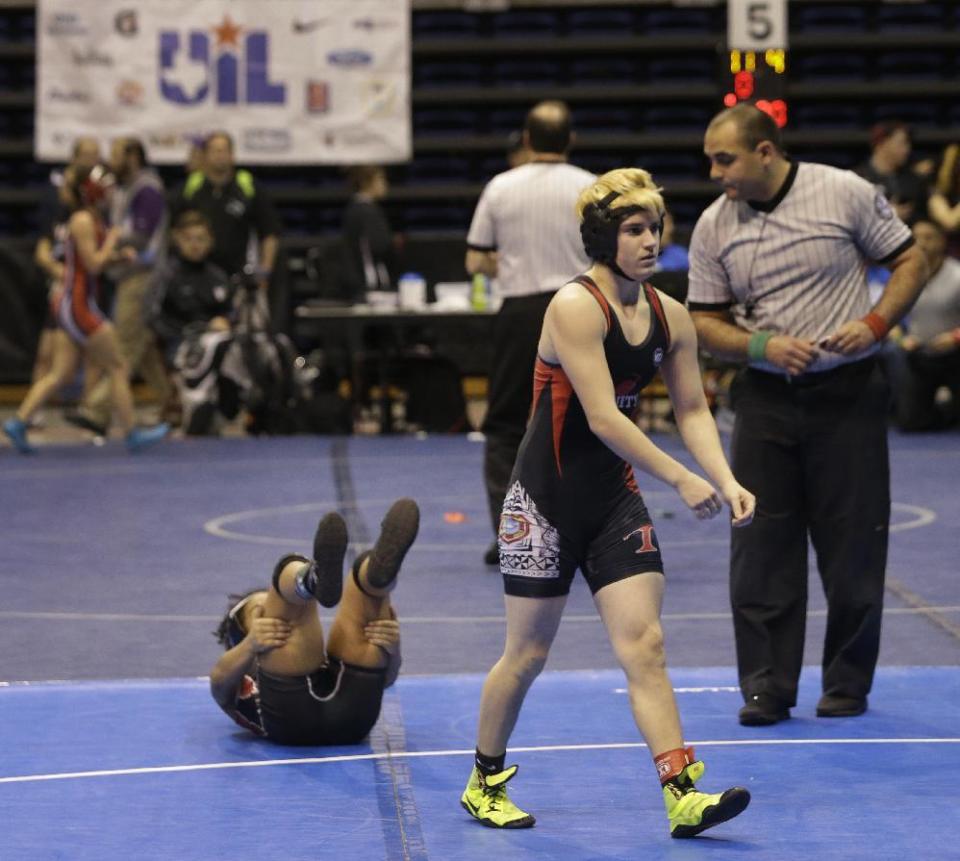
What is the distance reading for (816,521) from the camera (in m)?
5.93

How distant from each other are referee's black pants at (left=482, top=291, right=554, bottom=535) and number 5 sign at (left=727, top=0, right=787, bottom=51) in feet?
22.3

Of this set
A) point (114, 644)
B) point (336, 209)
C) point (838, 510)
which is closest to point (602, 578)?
point (838, 510)

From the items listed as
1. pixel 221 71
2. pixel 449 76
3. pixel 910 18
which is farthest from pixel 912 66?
pixel 221 71

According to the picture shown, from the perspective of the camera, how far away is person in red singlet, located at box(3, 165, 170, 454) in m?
12.6

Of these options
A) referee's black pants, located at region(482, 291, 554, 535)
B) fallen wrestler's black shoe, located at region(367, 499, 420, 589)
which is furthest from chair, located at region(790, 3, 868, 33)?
fallen wrestler's black shoe, located at region(367, 499, 420, 589)

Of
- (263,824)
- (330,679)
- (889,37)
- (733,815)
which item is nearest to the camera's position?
(733,815)

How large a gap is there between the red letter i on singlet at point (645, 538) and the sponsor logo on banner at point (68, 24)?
526 inches

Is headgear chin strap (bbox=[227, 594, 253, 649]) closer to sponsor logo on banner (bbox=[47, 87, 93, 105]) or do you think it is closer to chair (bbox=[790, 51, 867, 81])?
sponsor logo on banner (bbox=[47, 87, 93, 105])

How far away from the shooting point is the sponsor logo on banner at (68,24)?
1689 centimetres

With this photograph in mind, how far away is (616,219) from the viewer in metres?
4.54

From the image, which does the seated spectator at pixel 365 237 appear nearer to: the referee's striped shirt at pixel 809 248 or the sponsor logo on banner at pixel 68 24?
the sponsor logo on banner at pixel 68 24

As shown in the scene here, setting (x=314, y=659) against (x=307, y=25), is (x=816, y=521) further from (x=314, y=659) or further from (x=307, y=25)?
(x=307, y=25)

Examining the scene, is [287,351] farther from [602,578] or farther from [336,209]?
[602,578]

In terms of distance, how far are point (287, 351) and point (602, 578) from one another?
32.0 feet
